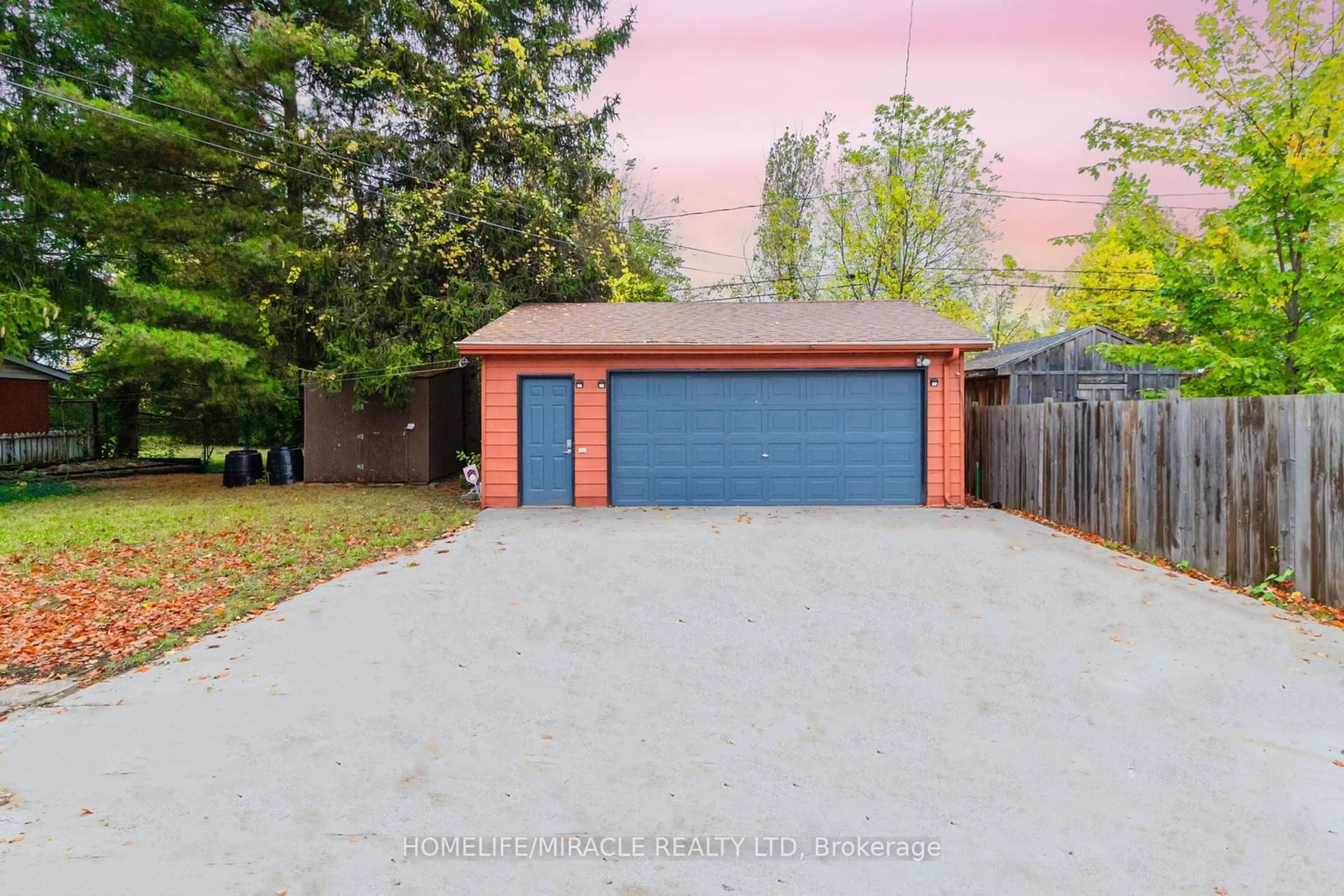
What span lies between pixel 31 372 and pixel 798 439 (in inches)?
707

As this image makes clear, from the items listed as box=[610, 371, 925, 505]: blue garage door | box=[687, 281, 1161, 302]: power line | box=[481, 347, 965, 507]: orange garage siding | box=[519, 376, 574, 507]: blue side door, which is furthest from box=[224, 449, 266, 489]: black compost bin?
box=[687, 281, 1161, 302]: power line

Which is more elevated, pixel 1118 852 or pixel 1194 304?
pixel 1194 304

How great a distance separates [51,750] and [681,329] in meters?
8.80

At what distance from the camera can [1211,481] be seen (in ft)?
20.9

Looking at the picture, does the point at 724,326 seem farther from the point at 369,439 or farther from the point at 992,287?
the point at 992,287

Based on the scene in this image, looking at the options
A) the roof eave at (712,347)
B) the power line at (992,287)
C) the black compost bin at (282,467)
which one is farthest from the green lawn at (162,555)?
the power line at (992,287)

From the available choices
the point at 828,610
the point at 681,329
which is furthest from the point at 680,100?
the point at 828,610

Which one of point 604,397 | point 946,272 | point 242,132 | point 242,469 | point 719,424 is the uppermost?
point 242,132

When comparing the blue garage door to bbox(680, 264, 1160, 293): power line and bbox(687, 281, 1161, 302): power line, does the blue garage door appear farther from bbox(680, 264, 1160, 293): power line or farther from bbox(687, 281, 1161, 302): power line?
bbox(680, 264, 1160, 293): power line

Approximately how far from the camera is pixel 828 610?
5672 mm

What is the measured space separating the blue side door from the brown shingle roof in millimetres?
681

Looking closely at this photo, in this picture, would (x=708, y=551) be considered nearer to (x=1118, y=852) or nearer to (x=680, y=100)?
(x=1118, y=852)

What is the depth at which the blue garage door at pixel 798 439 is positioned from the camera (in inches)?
402

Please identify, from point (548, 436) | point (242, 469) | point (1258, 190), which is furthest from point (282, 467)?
point (1258, 190)
